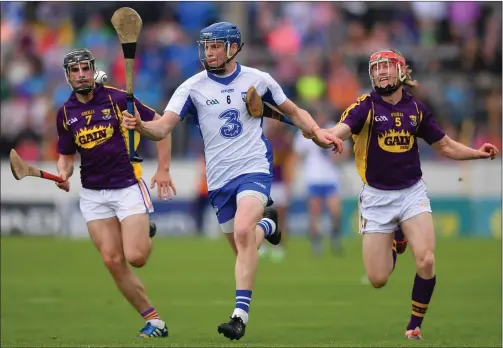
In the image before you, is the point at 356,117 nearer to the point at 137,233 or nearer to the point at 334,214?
the point at 137,233

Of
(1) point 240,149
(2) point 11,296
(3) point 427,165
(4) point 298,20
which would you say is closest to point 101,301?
(2) point 11,296

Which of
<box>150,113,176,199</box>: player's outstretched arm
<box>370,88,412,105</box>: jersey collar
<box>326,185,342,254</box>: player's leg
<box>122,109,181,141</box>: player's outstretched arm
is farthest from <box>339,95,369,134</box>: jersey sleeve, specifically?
<box>326,185,342,254</box>: player's leg

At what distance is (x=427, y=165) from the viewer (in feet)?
82.2

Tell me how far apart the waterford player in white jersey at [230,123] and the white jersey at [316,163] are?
10830 millimetres

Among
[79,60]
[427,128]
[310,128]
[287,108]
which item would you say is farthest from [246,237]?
[79,60]

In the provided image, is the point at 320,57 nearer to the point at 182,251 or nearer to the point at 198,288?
the point at 182,251

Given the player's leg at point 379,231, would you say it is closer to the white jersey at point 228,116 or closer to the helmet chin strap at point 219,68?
the white jersey at point 228,116

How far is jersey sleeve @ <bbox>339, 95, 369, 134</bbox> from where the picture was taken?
35.5 feet

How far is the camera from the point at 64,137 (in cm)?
1145

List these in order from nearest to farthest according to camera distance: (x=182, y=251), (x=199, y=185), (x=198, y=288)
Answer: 1. (x=198, y=288)
2. (x=182, y=251)
3. (x=199, y=185)

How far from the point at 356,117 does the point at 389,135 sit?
36 centimetres

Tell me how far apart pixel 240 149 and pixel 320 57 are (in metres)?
15.5

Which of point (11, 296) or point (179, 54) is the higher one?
point (179, 54)

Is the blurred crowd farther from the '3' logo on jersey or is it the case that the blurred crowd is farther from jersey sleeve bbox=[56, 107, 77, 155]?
the '3' logo on jersey
